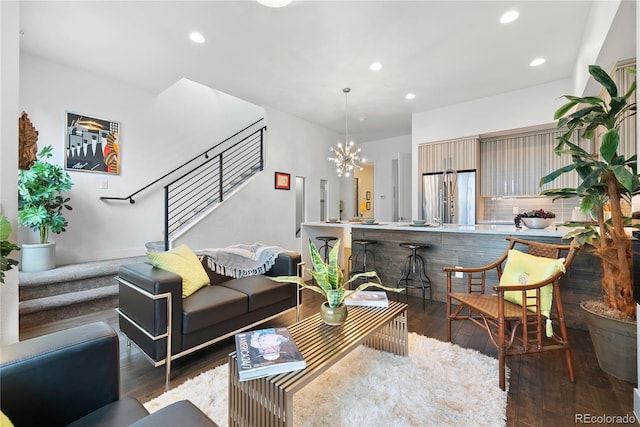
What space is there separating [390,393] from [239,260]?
195 cm

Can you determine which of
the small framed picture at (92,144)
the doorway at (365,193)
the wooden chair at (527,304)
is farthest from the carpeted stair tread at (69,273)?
the doorway at (365,193)

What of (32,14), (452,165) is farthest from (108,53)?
(452,165)

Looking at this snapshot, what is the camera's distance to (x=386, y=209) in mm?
7316

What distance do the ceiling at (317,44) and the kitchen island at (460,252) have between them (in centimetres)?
216

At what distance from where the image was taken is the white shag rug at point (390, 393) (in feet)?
5.04

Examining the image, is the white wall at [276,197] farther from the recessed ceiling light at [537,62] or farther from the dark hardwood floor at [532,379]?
the recessed ceiling light at [537,62]

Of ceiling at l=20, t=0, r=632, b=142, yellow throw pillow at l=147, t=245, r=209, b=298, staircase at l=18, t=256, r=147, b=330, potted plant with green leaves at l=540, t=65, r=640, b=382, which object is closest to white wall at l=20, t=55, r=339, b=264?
ceiling at l=20, t=0, r=632, b=142

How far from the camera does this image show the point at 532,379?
1913 mm

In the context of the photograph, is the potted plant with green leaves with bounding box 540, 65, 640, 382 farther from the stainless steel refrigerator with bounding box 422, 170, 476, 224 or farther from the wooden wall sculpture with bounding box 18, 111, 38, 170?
the wooden wall sculpture with bounding box 18, 111, 38, 170

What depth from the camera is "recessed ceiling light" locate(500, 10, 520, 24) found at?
105 inches

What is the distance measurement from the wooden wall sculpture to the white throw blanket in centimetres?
145

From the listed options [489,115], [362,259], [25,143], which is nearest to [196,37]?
[25,143]

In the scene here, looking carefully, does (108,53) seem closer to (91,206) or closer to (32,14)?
(32,14)

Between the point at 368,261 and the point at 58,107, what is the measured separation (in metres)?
4.96
